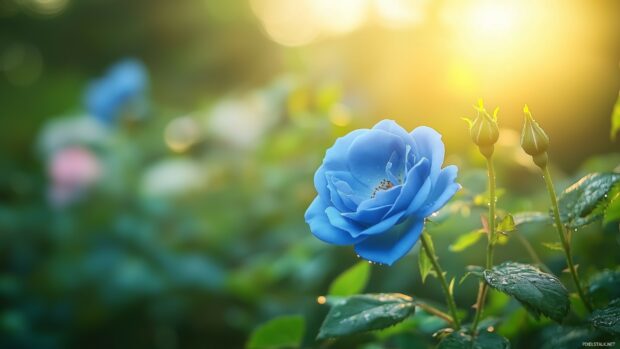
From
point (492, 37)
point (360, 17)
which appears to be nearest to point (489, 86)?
point (492, 37)

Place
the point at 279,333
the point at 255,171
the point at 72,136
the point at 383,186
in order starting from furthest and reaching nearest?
the point at 72,136 < the point at 255,171 < the point at 279,333 < the point at 383,186

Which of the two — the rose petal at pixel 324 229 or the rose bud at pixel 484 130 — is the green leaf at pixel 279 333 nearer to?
the rose petal at pixel 324 229

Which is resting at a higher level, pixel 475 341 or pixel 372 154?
pixel 372 154

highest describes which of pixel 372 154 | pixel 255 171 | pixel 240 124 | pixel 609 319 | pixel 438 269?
pixel 240 124

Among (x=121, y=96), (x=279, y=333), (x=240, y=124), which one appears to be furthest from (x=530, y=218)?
(x=121, y=96)

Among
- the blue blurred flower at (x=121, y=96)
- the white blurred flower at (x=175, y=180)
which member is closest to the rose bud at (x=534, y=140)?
the white blurred flower at (x=175, y=180)

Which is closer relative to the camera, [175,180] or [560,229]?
[560,229]

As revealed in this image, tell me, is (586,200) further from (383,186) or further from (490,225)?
(383,186)

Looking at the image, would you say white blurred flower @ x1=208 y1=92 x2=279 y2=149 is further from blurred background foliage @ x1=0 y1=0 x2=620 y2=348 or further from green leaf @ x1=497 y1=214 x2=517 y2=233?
green leaf @ x1=497 y1=214 x2=517 y2=233
